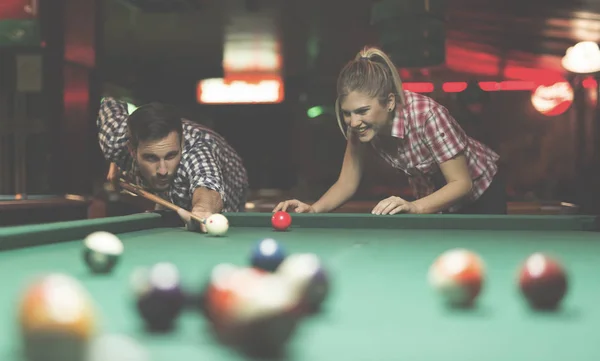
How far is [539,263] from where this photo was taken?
3.64 feet

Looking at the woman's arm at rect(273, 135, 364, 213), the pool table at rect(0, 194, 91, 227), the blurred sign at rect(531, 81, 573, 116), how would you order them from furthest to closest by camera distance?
the blurred sign at rect(531, 81, 573, 116) → the pool table at rect(0, 194, 91, 227) → the woman's arm at rect(273, 135, 364, 213)

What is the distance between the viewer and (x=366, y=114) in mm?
2889

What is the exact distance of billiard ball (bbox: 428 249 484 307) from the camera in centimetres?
110

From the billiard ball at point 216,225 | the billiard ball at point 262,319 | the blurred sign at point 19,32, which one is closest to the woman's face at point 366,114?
the billiard ball at point 216,225

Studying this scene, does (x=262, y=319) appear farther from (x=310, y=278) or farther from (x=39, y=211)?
(x=39, y=211)

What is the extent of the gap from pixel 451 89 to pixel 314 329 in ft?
28.4

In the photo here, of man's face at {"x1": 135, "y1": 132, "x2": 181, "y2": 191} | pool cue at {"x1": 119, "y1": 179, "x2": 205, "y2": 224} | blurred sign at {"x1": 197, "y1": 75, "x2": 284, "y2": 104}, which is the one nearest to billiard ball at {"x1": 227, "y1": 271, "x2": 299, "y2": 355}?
pool cue at {"x1": 119, "y1": 179, "x2": 205, "y2": 224}

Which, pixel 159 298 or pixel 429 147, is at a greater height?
pixel 429 147

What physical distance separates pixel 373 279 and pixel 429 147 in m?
1.58

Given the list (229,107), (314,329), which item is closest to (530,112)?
(229,107)

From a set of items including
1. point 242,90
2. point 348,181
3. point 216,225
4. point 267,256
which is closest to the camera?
point 267,256

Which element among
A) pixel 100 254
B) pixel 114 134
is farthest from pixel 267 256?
pixel 114 134

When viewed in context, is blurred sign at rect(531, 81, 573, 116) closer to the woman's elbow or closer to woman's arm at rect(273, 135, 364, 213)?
woman's arm at rect(273, 135, 364, 213)

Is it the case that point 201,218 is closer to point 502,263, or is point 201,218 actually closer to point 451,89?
point 502,263
